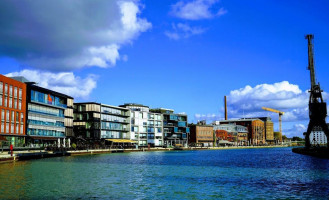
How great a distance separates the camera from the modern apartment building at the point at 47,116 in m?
113

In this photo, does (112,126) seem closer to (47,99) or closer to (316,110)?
(47,99)

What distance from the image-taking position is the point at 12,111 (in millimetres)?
102688

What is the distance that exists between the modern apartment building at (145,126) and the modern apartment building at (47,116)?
44300 millimetres

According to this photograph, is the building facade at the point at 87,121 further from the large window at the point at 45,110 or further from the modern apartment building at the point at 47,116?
the large window at the point at 45,110

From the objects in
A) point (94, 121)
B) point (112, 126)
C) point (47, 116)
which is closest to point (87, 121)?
point (94, 121)

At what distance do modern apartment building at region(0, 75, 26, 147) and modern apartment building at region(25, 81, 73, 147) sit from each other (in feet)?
12.5

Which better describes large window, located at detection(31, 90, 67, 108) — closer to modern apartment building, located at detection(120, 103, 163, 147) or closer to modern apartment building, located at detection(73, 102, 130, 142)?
modern apartment building, located at detection(73, 102, 130, 142)

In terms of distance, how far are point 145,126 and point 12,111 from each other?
89167mm

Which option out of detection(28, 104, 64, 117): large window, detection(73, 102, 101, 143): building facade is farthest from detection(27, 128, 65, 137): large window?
detection(73, 102, 101, 143): building facade

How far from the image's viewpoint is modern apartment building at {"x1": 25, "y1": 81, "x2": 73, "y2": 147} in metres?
113

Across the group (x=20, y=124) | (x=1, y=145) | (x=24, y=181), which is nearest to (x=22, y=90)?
(x=20, y=124)

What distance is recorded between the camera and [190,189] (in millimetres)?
35844

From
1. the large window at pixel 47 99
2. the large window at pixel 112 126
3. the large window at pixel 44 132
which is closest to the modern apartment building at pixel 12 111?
the large window at pixel 44 132

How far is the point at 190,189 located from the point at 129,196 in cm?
671
